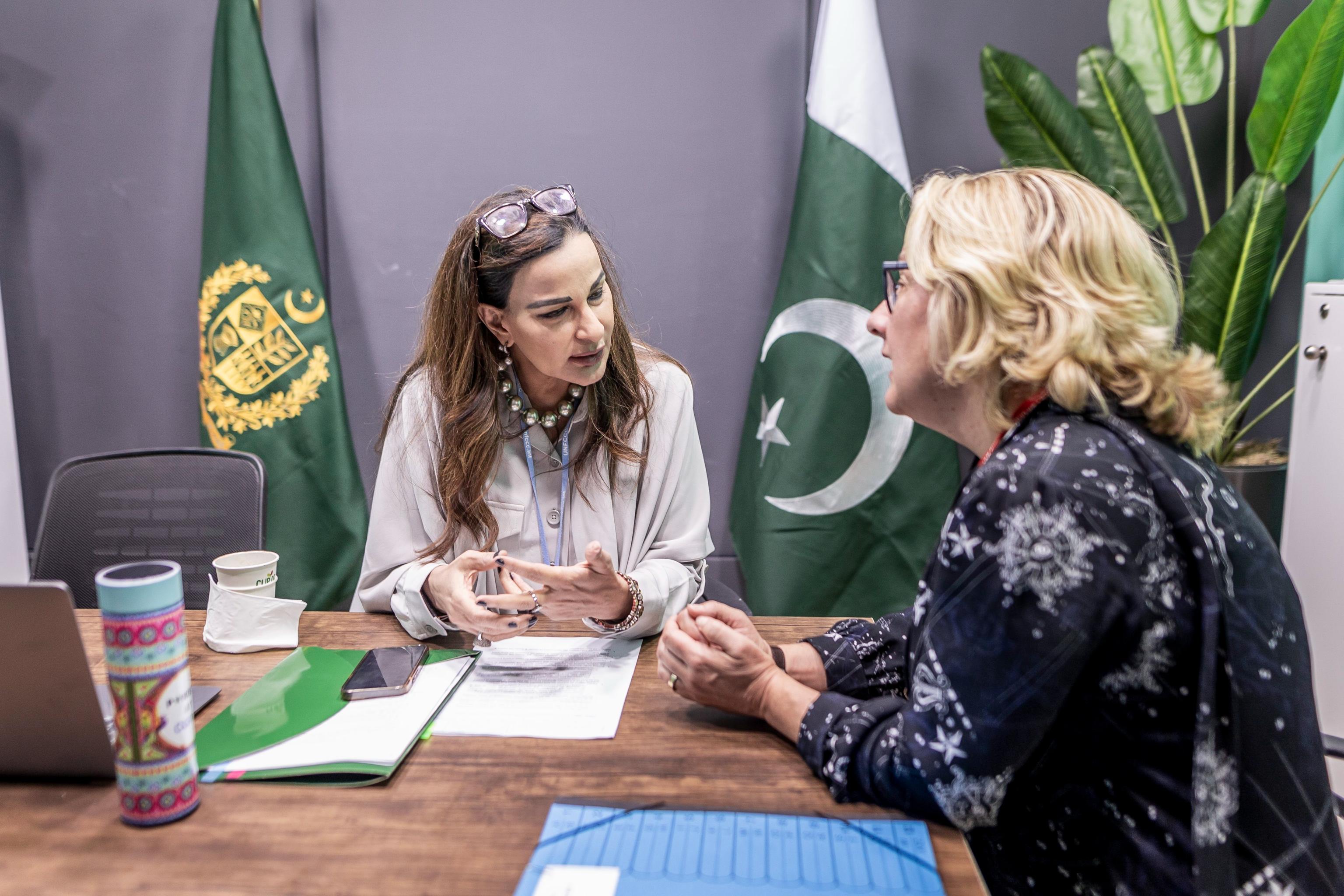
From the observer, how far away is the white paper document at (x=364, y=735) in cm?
104

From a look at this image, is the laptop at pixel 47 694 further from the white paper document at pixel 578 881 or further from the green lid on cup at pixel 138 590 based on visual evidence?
the white paper document at pixel 578 881

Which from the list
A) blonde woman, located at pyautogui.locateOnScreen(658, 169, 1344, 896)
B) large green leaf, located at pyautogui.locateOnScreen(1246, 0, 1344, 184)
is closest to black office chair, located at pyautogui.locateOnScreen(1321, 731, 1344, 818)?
blonde woman, located at pyautogui.locateOnScreen(658, 169, 1344, 896)

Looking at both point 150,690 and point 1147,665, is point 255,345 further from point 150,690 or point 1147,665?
point 1147,665

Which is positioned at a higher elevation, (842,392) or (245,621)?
(842,392)

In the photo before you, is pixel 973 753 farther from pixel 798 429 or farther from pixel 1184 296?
pixel 1184 296

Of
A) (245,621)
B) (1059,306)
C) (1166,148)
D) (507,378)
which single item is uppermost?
(1166,148)

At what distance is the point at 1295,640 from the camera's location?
951 mm

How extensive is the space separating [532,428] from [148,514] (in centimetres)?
86

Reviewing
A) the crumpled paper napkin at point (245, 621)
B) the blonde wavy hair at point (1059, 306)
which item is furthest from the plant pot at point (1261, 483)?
the crumpled paper napkin at point (245, 621)

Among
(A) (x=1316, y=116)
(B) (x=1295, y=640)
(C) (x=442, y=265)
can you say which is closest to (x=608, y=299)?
(C) (x=442, y=265)

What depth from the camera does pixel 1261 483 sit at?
254cm

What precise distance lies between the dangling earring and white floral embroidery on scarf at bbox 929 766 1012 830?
1161 mm

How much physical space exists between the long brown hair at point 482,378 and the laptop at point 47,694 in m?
0.74

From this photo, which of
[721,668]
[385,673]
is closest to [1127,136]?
[721,668]
